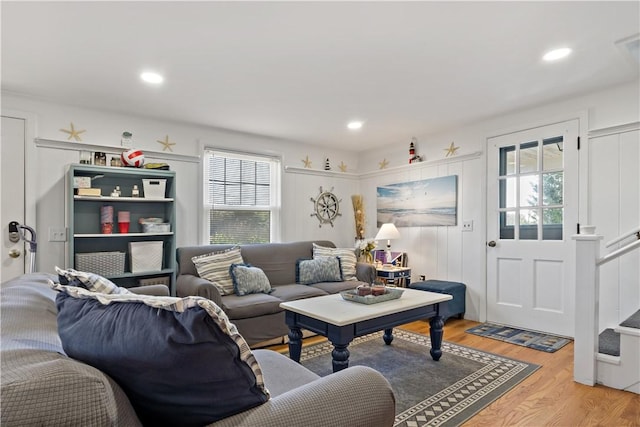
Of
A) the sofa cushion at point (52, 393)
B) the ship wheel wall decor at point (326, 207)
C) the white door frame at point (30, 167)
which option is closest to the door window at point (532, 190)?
the ship wheel wall decor at point (326, 207)

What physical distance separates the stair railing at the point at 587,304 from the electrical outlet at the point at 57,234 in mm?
4399

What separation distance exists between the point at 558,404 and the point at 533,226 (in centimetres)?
195

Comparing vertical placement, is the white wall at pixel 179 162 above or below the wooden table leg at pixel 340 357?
above

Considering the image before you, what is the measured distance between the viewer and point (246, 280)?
11.3 feet

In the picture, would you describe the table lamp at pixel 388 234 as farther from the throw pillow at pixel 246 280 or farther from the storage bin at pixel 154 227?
the storage bin at pixel 154 227

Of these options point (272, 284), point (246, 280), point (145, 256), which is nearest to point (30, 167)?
point (145, 256)

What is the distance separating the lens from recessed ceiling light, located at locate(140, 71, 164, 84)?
8.90ft

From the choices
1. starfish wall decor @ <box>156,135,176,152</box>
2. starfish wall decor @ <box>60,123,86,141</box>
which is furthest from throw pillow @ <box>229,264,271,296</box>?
starfish wall decor @ <box>60,123,86,141</box>

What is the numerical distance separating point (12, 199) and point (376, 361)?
3518 millimetres

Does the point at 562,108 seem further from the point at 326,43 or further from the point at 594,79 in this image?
the point at 326,43

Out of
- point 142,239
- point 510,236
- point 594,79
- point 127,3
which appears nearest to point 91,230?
point 142,239

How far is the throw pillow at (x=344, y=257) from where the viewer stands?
425 centimetres

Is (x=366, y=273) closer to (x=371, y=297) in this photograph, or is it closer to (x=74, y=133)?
(x=371, y=297)

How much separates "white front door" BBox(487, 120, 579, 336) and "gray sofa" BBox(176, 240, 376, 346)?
57.7 inches
